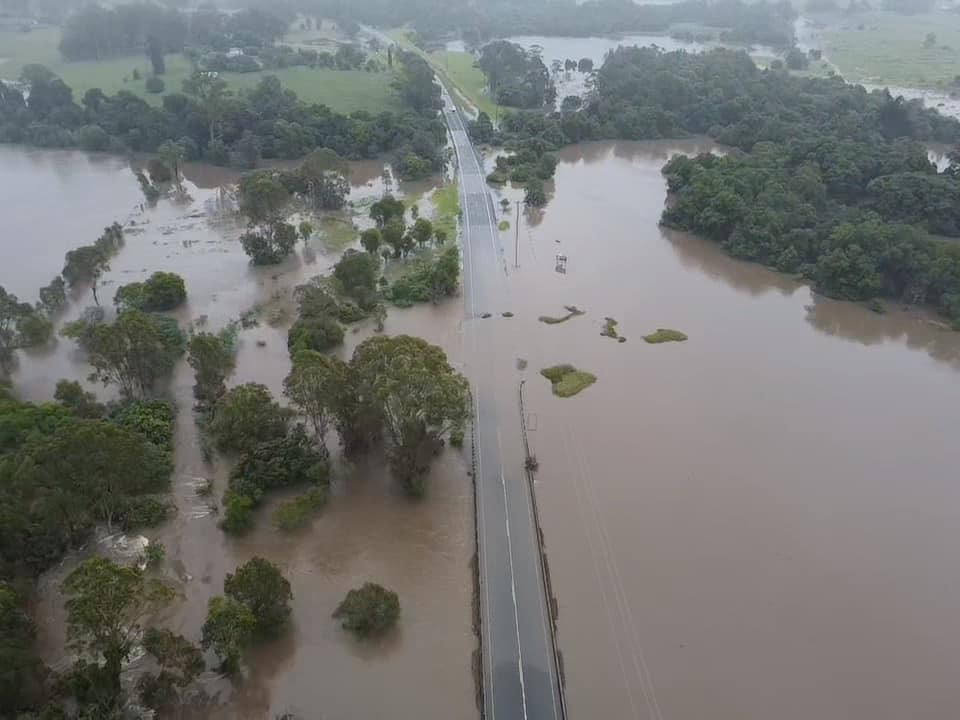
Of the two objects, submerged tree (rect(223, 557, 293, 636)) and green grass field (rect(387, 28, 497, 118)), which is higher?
green grass field (rect(387, 28, 497, 118))

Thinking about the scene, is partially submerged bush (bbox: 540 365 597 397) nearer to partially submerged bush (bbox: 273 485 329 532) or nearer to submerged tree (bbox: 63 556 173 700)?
partially submerged bush (bbox: 273 485 329 532)

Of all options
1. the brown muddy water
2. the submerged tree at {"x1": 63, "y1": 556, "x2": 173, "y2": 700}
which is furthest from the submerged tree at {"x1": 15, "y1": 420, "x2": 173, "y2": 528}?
the submerged tree at {"x1": 63, "y1": 556, "x2": 173, "y2": 700}

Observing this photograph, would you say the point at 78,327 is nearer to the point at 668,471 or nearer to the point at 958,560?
the point at 668,471

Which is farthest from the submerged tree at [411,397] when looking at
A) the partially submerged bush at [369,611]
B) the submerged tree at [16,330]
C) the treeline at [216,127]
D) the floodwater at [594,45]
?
the floodwater at [594,45]

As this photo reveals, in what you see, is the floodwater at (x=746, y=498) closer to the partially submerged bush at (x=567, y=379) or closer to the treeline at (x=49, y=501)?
the partially submerged bush at (x=567, y=379)

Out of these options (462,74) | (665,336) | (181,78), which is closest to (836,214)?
(665,336)

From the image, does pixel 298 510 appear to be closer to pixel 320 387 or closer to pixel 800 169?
pixel 320 387

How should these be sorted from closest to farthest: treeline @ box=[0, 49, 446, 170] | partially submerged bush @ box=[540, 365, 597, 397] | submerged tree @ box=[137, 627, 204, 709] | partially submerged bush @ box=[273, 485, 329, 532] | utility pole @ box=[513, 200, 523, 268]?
submerged tree @ box=[137, 627, 204, 709]
partially submerged bush @ box=[273, 485, 329, 532]
partially submerged bush @ box=[540, 365, 597, 397]
utility pole @ box=[513, 200, 523, 268]
treeline @ box=[0, 49, 446, 170]
